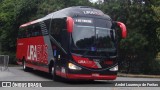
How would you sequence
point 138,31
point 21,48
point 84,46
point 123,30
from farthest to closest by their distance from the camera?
point 138,31 → point 21,48 → point 123,30 → point 84,46

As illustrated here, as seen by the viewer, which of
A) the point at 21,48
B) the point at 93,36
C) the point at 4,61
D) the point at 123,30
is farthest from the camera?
the point at 21,48

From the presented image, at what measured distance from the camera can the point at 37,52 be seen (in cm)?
2517

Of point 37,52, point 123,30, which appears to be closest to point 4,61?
point 37,52

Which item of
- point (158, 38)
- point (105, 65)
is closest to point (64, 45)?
point (105, 65)

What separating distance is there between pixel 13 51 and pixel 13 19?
4379mm

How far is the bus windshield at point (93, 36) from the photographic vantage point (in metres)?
19.2

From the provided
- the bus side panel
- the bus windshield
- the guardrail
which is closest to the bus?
the bus windshield

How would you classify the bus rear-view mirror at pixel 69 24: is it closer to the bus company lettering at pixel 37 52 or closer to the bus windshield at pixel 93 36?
the bus windshield at pixel 93 36

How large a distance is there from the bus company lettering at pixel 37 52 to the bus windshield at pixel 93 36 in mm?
4207

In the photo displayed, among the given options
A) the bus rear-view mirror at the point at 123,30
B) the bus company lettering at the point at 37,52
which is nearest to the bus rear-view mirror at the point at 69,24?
the bus rear-view mirror at the point at 123,30

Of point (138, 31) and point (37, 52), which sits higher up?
point (138, 31)

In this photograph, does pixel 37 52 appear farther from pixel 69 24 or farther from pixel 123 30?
pixel 69 24

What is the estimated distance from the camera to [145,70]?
109 feet

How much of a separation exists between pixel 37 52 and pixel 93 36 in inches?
263
